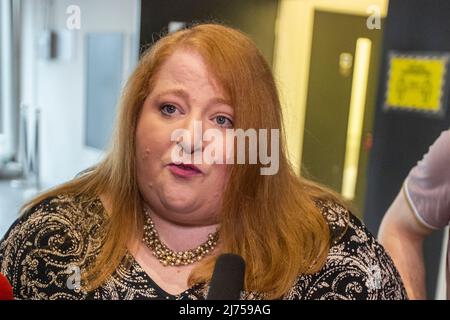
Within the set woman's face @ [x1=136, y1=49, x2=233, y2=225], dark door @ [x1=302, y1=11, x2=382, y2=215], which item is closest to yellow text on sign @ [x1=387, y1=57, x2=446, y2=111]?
dark door @ [x1=302, y1=11, x2=382, y2=215]

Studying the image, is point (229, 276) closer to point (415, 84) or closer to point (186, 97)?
point (186, 97)

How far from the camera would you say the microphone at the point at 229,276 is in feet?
1.68

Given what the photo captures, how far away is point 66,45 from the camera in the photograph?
25.7 inches

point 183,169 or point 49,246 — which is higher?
point 183,169

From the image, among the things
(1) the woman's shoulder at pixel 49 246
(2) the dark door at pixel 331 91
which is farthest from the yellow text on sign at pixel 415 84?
(1) the woman's shoulder at pixel 49 246

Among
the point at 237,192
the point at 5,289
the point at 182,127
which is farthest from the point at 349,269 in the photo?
the point at 5,289

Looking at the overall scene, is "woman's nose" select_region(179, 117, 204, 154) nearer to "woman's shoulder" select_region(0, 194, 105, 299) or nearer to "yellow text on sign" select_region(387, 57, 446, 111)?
"woman's shoulder" select_region(0, 194, 105, 299)

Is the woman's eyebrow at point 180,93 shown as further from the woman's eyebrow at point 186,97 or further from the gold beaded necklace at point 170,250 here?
the gold beaded necklace at point 170,250

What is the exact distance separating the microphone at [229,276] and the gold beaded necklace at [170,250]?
0.09m

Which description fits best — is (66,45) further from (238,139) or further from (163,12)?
(238,139)

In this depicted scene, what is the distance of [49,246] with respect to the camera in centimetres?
61

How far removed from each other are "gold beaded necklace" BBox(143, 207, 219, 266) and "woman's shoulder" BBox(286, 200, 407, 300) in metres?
0.12

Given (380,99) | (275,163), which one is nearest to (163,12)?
(275,163)

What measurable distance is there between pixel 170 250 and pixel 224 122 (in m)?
0.17
